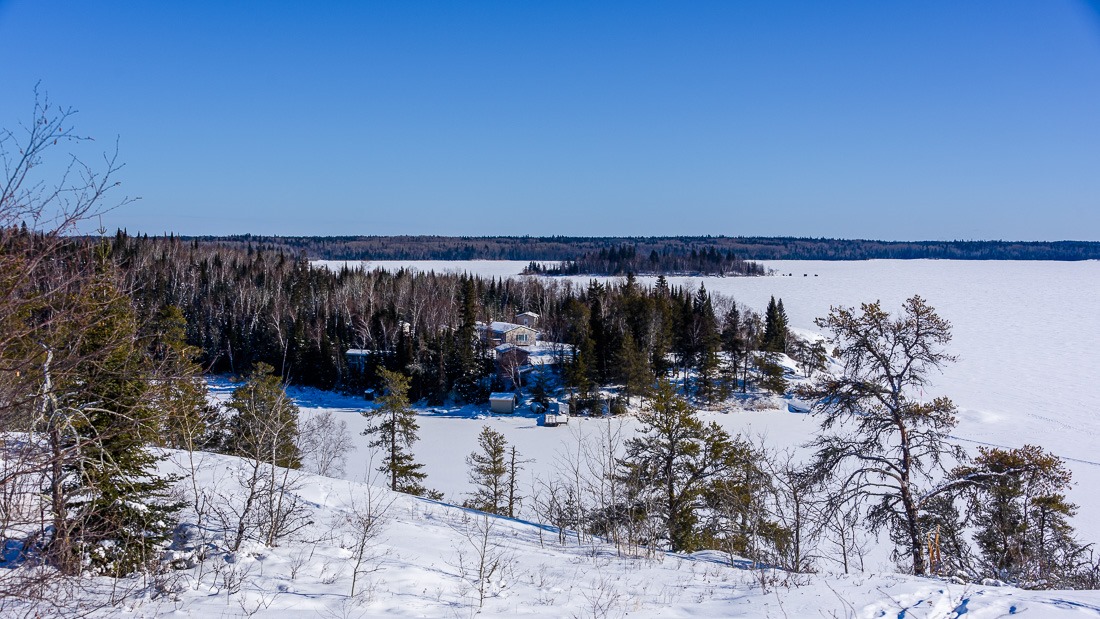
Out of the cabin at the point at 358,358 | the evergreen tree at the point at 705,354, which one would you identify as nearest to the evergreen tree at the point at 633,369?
the evergreen tree at the point at 705,354

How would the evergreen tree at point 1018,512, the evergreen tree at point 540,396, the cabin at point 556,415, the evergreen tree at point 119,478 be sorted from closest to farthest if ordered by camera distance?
1. the evergreen tree at point 119,478
2. the evergreen tree at point 1018,512
3. the cabin at point 556,415
4. the evergreen tree at point 540,396

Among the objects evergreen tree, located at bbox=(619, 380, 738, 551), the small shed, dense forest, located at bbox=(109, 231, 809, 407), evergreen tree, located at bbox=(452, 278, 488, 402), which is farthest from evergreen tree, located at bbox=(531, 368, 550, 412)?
evergreen tree, located at bbox=(619, 380, 738, 551)

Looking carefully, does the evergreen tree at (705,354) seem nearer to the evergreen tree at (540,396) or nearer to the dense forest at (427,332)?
the dense forest at (427,332)

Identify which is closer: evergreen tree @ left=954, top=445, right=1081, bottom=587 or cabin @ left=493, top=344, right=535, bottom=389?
evergreen tree @ left=954, top=445, right=1081, bottom=587

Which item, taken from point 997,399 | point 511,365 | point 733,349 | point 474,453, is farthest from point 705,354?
point 474,453

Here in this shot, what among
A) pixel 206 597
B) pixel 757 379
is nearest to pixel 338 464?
pixel 206 597

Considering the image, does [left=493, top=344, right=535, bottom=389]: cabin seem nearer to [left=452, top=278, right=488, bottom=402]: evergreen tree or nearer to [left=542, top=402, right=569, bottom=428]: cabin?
[left=452, top=278, right=488, bottom=402]: evergreen tree
